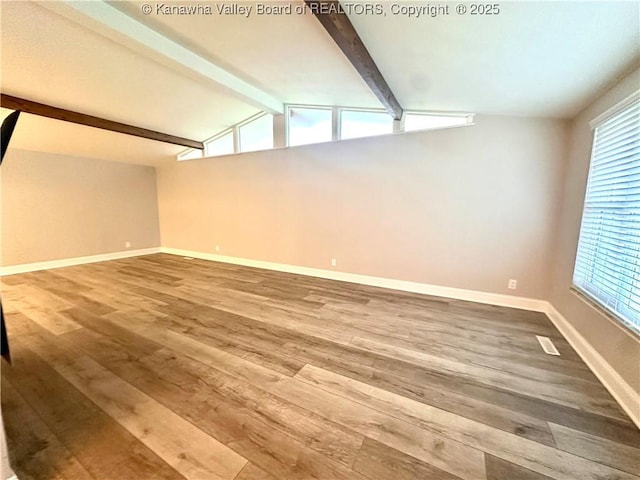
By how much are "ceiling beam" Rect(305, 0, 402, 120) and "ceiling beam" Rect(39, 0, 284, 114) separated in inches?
57.6

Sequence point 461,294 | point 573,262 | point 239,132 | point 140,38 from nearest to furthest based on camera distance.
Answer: point 140,38 < point 573,262 < point 461,294 < point 239,132

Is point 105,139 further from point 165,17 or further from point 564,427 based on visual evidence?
point 564,427

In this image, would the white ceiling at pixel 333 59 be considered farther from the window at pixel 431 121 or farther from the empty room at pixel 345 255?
the window at pixel 431 121

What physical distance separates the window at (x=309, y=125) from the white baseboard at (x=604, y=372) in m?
3.85

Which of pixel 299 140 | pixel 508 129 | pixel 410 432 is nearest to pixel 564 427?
pixel 410 432

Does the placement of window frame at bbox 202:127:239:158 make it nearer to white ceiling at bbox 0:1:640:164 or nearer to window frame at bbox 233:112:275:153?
window frame at bbox 233:112:275:153

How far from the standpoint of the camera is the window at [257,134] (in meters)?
4.90

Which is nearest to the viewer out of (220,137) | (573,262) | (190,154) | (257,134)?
(573,262)

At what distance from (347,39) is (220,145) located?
424 centimetres

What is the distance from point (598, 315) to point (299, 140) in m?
4.35

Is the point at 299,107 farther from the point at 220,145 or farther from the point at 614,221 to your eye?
the point at 614,221

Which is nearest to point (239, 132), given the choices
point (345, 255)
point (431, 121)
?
point (345, 255)

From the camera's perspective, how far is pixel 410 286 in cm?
388

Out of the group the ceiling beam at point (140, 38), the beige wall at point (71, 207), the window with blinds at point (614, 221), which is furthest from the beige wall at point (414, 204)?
the beige wall at point (71, 207)
